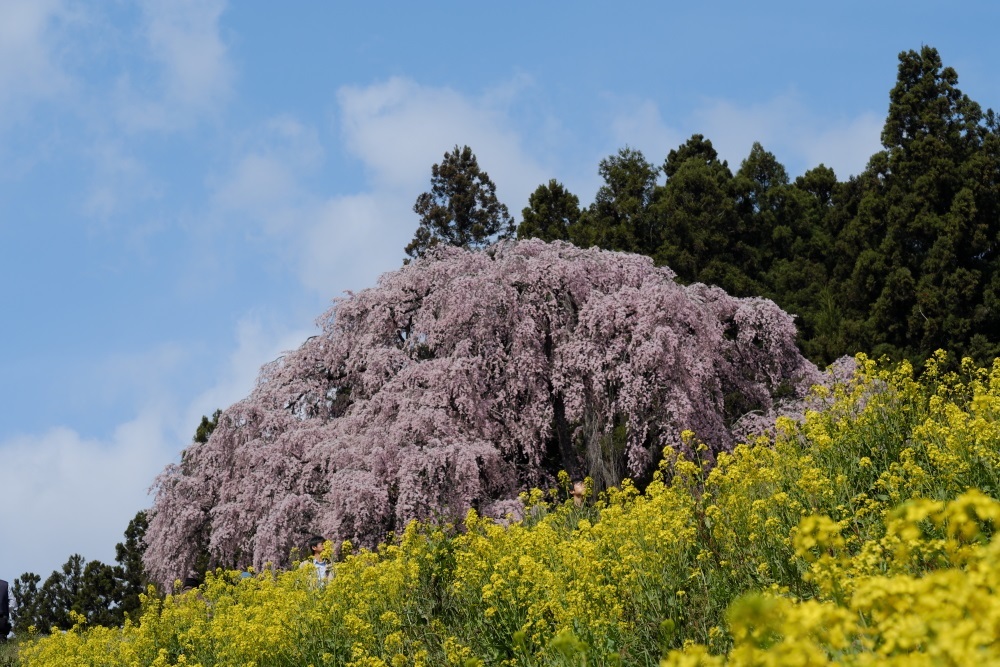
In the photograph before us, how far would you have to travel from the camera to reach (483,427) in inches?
743

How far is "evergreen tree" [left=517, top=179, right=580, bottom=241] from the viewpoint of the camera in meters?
42.4

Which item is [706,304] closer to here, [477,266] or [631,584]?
[477,266]

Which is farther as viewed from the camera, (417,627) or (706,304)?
(706,304)

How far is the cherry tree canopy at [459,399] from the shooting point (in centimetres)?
1791

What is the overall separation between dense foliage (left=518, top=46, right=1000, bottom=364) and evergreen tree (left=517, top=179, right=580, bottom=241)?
6 cm

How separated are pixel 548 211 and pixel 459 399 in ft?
82.7

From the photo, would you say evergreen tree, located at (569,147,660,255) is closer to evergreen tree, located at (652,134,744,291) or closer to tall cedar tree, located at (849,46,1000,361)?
evergreen tree, located at (652,134,744,291)

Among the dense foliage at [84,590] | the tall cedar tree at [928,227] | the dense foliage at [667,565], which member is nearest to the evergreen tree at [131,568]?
the dense foliage at [84,590]

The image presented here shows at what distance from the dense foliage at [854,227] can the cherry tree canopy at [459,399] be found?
11989 millimetres

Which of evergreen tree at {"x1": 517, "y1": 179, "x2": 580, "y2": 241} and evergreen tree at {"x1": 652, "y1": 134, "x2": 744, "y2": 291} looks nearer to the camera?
evergreen tree at {"x1": 652, "y1": 134, "x2": 744, "y2": 291}

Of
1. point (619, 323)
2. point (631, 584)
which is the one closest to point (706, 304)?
point (619, 323)

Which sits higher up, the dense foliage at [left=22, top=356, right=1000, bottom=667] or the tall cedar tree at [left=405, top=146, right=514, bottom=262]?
the tall cedar tree at [left=405, top=146, right=514, bottom=262]

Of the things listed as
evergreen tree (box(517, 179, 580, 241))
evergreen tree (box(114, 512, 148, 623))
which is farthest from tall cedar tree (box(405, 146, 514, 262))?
evergreen tree (box(114, 512, 148, 623))

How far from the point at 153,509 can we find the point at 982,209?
27787mm
